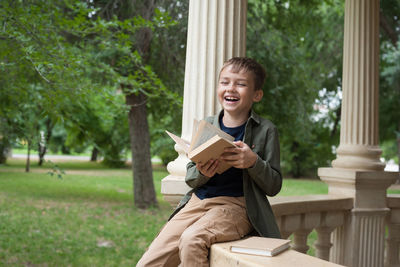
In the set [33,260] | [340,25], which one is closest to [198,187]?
[33,260]

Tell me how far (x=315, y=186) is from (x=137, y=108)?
13.5 metres

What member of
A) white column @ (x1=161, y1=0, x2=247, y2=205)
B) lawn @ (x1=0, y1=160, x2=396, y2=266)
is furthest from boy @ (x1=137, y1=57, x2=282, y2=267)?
lawn @ (x1=0, y1=160, x2=396, y2=266)

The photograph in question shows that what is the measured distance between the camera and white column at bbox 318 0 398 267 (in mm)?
4793

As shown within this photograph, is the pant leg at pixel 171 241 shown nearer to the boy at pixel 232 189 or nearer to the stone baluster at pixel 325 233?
the boy at pixel 232 189

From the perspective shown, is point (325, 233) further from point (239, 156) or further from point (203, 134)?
point (203, 134)

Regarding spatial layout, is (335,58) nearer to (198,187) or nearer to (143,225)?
(143,225)

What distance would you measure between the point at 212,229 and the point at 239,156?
425mm

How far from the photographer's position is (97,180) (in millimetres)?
22062

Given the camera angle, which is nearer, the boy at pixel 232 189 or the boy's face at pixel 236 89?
the boy at pixel 232 189

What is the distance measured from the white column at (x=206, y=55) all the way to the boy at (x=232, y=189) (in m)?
0.63

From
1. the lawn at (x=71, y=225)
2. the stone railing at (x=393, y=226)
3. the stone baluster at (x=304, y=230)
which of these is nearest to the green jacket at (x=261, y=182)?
the stone baluster at (x=304, y=230)

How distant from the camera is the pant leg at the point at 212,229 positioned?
2.39m

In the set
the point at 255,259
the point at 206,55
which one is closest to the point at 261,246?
the point at 255,259

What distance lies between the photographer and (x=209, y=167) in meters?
2.46
